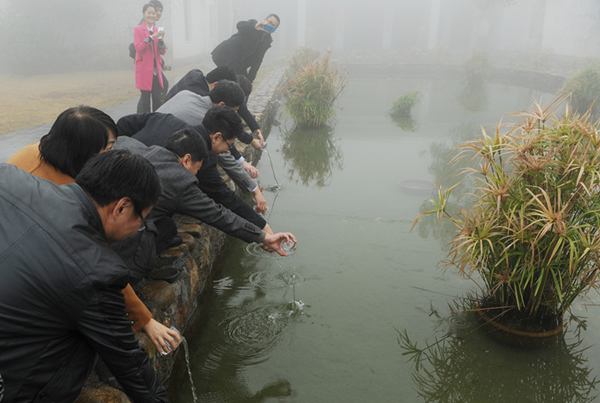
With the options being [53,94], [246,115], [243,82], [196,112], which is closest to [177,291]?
[196,112]

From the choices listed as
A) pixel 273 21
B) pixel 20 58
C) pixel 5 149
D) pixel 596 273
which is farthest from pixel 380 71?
pixel 596 273

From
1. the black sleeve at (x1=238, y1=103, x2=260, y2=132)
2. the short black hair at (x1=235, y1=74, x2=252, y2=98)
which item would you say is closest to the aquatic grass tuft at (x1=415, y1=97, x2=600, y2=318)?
the black sleeve at (x1=238, y1=103, x2=260, y2=132)

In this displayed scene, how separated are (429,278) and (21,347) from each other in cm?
334

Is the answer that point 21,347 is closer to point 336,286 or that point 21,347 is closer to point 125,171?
point 125,171

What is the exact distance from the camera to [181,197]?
2.70 meters

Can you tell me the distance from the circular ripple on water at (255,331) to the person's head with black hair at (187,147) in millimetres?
1159

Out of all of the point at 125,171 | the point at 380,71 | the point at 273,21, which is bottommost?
the point at 380,71

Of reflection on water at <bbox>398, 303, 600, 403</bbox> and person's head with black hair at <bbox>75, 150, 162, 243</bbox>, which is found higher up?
person's head with black hair at <bbox>75, 150, 162, 243</bbox>

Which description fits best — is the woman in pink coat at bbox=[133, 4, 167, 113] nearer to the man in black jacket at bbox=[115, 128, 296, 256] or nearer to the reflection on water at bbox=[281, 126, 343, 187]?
the reflection on water at bbox=[281, 126, 343, 187]

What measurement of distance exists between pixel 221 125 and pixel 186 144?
56 centimetres

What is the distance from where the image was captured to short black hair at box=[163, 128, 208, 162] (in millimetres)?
2680

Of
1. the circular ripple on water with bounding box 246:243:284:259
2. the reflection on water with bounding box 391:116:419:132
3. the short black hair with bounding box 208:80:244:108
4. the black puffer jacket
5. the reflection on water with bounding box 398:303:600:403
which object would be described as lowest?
the reflection on water with bounding box 391:116:419:132

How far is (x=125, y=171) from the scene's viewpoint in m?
1.40

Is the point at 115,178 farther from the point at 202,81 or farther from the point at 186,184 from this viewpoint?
the point at 202,81
